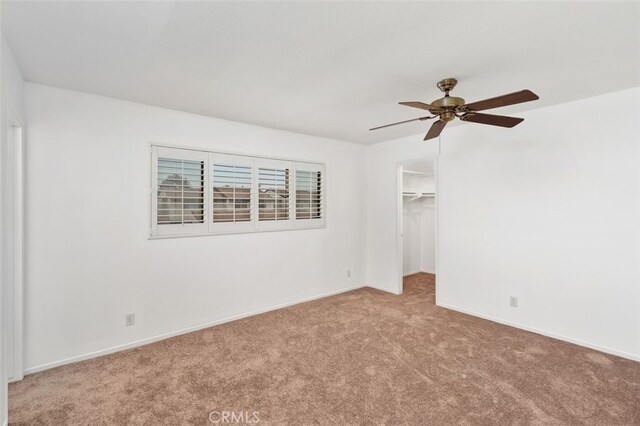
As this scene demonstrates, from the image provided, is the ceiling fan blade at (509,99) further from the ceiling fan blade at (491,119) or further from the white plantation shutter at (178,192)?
the white plantation shutter at (178,192)

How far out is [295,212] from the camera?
14.6 ft

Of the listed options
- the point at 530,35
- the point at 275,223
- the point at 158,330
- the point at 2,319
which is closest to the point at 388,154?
the point at 275,223

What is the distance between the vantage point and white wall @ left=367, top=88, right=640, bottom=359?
2.89 meters

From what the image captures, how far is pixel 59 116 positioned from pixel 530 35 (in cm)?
379

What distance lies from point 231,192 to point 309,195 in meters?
1.28

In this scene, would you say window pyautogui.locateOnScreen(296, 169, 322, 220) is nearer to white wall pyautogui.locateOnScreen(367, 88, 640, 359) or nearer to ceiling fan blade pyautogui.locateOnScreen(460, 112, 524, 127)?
white wall pyautogui.locateOnScreen(367, 88, 640, 359)

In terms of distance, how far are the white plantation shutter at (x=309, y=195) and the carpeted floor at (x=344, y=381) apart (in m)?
1.66

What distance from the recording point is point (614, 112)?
115 inches

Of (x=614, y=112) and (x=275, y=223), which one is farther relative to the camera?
(x=275, y=223)

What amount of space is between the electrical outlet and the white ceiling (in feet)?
7.20

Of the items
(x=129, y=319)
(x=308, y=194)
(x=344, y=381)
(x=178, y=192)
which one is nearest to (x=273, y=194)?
(x=308, y=194)

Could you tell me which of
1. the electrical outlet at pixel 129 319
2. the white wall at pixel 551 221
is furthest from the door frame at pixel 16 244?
the white wall at pixel 551 221

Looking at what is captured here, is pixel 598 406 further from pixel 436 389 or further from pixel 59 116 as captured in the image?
pixel 59 116

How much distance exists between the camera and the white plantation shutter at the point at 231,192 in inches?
144
